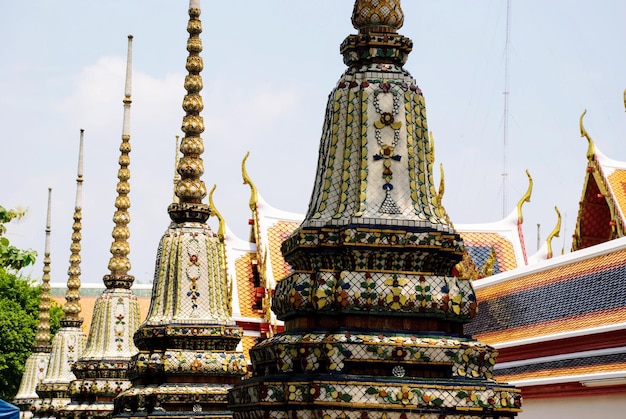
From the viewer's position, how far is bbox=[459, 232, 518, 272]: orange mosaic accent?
3162 cm

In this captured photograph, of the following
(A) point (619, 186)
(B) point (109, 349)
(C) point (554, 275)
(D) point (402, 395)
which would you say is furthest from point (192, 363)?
(A) point (619, 186)

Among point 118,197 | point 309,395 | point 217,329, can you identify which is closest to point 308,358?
point 309,395

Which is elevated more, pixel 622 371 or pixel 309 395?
pixel 622 371

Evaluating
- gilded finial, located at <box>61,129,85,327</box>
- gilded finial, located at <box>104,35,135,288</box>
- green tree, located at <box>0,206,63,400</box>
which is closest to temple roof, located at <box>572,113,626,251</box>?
gilded finial, located at <box>104,35,135,288</box>

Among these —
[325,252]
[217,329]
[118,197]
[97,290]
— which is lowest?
[325,252]

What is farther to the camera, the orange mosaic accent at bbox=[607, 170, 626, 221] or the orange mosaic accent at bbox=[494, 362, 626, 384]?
the orange mosaic accent at bbox=[607, 170, 626, 221]

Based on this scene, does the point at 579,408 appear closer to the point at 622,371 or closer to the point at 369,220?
the point at 622,371

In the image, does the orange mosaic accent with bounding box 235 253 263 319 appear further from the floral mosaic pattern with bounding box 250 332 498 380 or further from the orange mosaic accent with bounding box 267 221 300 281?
the floral mosaic pattern with bounding box 250 332 498 380

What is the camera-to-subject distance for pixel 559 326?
19.5 m

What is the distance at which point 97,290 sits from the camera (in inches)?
2913

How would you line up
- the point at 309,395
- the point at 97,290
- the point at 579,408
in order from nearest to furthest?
the point at 309,395 → the point at 579,408 → the point at 97,290

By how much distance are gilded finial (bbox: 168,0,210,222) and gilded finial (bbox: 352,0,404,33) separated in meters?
6.81

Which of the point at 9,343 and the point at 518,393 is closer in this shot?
the point at 518,393

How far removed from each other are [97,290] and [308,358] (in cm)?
Result: 6648
